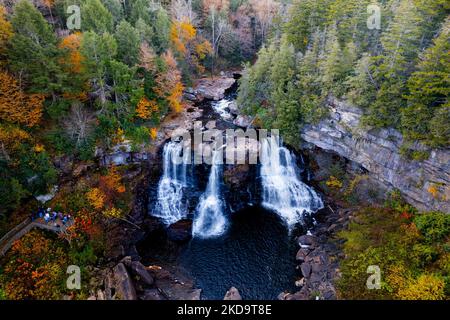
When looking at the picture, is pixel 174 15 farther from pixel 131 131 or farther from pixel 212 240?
pixel 212 240

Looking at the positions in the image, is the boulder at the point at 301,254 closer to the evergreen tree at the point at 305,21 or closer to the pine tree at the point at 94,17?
the evergreen tree at the point at 305,21

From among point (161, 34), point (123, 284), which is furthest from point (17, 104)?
point (161, 34)

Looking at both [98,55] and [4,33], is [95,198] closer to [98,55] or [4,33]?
[98,55]

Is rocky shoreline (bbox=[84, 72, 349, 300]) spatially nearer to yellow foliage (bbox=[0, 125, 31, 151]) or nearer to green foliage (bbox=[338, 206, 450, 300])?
green foliage (bbox=[338, 206, 450, 300])

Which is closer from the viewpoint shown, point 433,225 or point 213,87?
point 433,225

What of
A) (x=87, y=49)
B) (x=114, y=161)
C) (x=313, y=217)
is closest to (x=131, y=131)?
(x=114, y=161)
